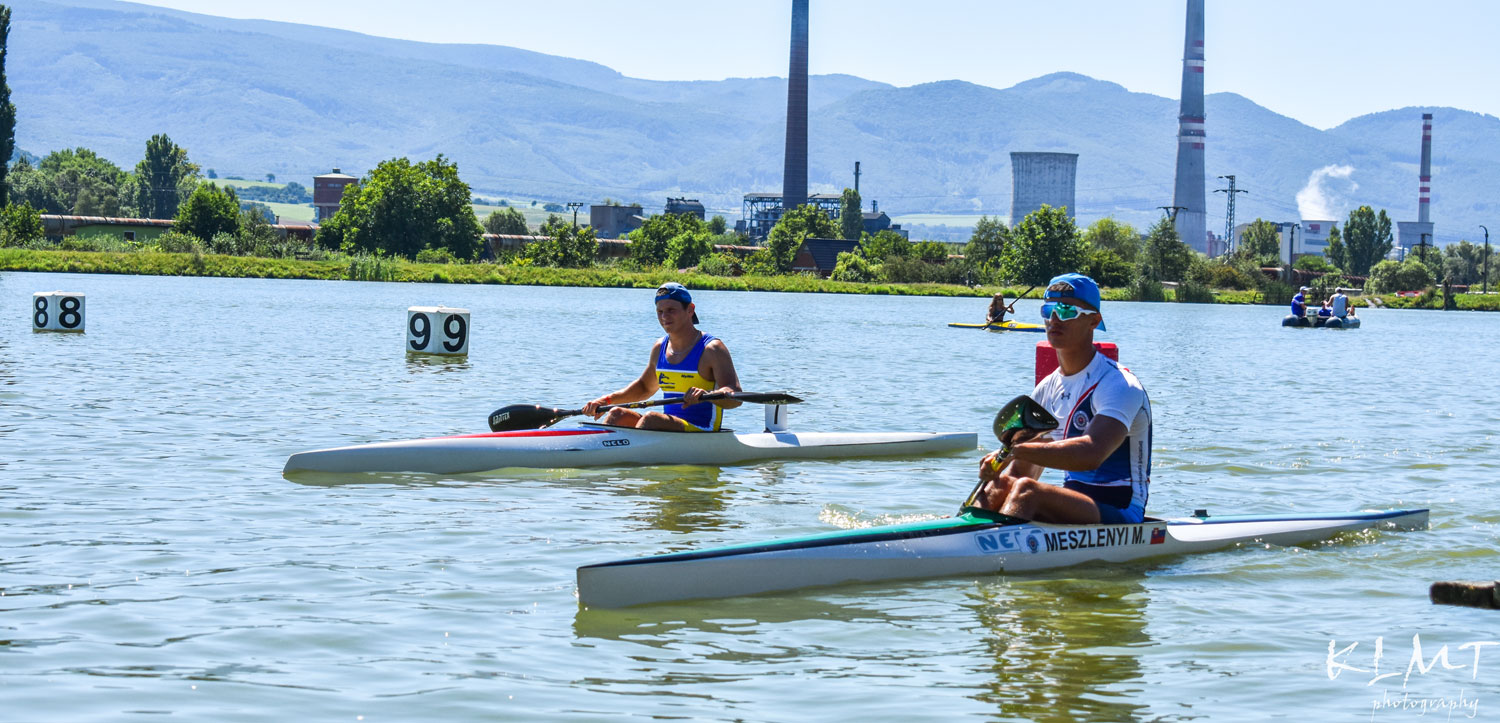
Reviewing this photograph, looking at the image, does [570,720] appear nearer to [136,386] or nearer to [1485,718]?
[1485,718]

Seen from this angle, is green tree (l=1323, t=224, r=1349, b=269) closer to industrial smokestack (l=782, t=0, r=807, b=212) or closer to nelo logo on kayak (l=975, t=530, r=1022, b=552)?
industrial smokestack (l=782, t=0, r=807, b=212)

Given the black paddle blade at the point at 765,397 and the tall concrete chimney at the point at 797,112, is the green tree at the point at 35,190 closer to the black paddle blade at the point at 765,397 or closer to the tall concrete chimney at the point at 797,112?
the tall concrete chimney at the point at 797,112

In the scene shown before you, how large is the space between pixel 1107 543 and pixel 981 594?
1.06 metres

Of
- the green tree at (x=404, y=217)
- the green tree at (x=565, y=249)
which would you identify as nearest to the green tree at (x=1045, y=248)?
the green tree at (x=565, y=249)

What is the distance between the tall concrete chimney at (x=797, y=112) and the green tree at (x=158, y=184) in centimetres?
7090

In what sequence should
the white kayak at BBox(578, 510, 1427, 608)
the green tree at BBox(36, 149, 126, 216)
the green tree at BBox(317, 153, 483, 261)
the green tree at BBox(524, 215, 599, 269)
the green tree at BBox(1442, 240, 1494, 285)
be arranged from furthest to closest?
the green tree at BBox(1442, 240, 1494, 285) < the green tree at BBox(36, 149, 126, 216) < the green tree at BBox(317, 153, 483, 261) < the green tree at BBox(524, 215, 599, 269) < the white kayak at BBox(578, 510, 1427, 608)

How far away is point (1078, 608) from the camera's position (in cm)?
881

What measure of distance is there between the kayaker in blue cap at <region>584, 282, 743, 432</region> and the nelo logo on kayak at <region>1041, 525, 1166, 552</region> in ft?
15.6

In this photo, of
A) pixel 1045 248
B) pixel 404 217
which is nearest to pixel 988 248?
pixel 1045 248

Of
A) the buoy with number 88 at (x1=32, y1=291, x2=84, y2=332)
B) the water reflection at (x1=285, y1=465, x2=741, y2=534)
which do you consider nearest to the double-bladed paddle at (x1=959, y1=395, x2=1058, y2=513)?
the water reflection at (x1=285, y1=465, x2=741, y2=534)

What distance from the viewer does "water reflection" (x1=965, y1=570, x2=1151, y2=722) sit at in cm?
688

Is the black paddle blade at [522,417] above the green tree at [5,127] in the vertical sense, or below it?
below

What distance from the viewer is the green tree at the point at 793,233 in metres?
131

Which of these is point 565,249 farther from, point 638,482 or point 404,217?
point 638,482
